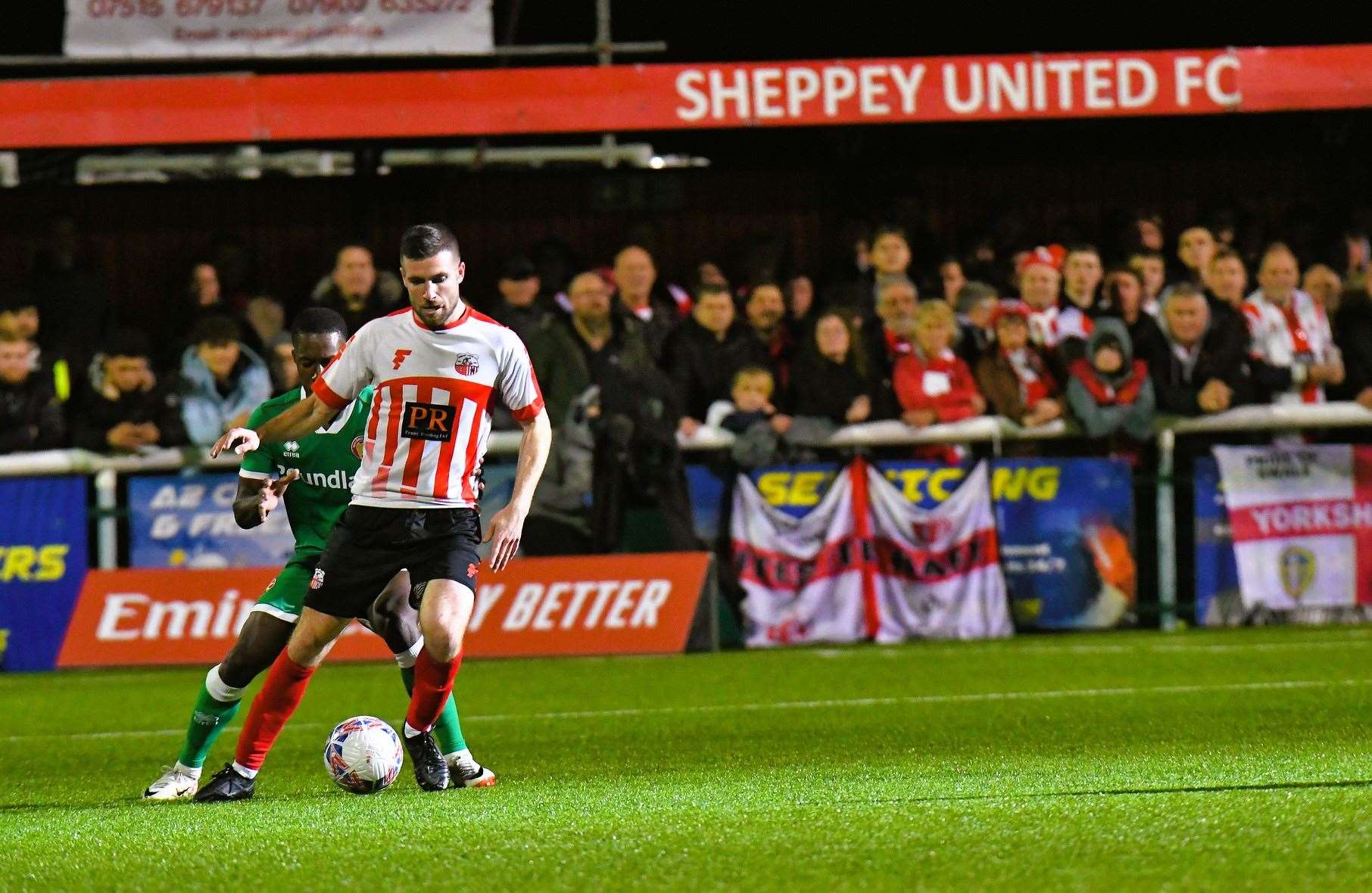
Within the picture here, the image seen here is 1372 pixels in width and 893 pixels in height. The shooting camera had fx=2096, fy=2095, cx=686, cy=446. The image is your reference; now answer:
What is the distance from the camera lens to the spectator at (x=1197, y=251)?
13781 mm

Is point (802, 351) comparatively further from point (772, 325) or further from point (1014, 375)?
point (1014, 375)

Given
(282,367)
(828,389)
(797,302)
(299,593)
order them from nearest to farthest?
(299,593)
(282,367)
(828,389)
(797,302)

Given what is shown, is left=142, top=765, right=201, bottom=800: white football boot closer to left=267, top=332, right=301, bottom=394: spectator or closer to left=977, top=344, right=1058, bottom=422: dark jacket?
left=267, top=332, right=301, bottom=394: spectator

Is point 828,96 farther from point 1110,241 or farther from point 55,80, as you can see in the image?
point 55,80

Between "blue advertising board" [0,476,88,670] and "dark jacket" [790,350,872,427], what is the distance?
4388 mm

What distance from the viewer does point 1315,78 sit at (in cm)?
1406

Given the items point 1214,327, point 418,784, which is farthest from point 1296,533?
point 418,784

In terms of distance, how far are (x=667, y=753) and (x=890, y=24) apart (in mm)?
9980

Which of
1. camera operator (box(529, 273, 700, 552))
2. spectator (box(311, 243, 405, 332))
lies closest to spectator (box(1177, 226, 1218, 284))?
camera operator (box(529, 273, 700, 552))

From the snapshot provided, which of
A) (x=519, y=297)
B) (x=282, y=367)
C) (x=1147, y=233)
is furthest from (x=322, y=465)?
(x=1147, y=233)

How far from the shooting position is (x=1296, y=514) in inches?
512

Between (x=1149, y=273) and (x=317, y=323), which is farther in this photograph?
(x=1149, y=273)

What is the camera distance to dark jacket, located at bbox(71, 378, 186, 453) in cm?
1259

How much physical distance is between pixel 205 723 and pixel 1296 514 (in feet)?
26.5
